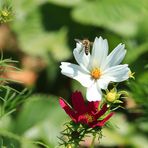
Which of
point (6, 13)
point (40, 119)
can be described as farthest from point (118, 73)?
point (40, 119)

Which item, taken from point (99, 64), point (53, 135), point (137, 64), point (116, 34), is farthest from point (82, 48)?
point (116, 34)

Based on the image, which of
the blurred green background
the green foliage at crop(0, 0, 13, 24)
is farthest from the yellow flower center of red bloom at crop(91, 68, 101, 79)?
the blurred green background

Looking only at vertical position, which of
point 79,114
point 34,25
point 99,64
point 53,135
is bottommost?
point 79,114

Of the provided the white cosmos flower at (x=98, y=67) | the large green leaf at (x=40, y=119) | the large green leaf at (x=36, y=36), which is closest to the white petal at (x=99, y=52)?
the white cosmos flower at (x=98, y=67)

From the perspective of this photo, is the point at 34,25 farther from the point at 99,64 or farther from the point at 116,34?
the point at 99,64

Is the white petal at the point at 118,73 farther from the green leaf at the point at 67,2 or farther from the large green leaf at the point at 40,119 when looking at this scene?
the green leaf at the point at 67,2

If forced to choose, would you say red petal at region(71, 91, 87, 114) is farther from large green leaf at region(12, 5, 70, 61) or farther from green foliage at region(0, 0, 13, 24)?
large green leaf at region(12, 5, 70, 61)
